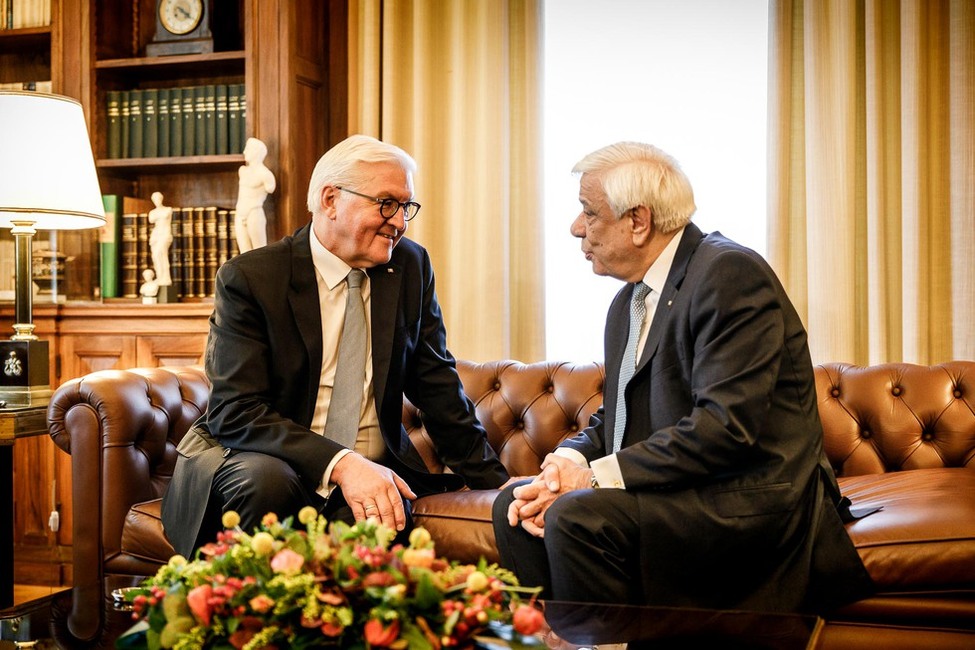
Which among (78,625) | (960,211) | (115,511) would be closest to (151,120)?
(115,511)

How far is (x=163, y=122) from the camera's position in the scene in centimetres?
361

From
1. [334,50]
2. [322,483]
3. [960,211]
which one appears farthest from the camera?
[334,50]

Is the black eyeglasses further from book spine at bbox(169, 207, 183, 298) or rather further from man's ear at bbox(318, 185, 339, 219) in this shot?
book spine at bbox(169, 207, 183, 298)

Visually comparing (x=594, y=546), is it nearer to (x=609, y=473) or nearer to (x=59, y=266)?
(x=609, y=473)

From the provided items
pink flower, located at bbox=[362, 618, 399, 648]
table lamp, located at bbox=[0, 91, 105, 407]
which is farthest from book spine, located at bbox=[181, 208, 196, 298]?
pink flower, located at bbox=[362, 618, 399, 648]

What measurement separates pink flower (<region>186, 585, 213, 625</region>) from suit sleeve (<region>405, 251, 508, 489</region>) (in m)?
1.42

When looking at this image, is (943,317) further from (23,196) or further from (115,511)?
(23,196)

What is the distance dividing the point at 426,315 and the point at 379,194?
0.38 metres

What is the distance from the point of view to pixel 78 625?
1.53 meters

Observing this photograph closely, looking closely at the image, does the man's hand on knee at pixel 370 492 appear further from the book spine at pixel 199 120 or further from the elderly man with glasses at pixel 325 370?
the book spine at pixel 199 120

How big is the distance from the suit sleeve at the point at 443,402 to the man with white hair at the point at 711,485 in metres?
0.54

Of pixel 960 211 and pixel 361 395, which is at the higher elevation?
pixel 960 211

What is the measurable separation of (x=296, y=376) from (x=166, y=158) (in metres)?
1.69

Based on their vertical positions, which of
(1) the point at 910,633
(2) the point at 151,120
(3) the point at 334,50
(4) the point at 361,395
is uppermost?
(3) the point at 334,50
